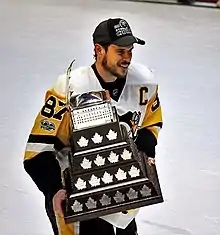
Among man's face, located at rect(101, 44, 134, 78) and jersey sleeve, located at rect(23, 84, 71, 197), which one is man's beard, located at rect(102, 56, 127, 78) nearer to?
man's face, located at rect(101, 44, 134, 78)

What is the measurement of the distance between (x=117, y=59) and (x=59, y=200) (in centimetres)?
40

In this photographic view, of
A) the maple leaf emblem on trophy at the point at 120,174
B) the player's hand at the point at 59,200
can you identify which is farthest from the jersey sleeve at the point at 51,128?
the maple leaf emblem on trophy at the point at 120,174

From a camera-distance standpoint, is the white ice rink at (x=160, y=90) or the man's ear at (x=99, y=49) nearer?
the man's ear at (x=99, y=49)

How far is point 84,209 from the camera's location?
1.66 meters

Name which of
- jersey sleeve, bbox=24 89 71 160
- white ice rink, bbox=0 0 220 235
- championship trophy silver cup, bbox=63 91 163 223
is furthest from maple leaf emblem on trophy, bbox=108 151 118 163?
white ice rink, bbox=0 0 220 235

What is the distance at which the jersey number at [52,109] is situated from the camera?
1.82m

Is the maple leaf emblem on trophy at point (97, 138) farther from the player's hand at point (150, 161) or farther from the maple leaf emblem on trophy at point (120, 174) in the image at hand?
the player's hand at point (150, 161)

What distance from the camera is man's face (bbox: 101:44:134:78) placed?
180cm

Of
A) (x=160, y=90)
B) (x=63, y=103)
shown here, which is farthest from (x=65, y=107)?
(x=160, y=90)

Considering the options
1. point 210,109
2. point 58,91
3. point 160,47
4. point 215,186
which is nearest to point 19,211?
point 215,186

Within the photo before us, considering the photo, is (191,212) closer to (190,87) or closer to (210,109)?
(210,109)

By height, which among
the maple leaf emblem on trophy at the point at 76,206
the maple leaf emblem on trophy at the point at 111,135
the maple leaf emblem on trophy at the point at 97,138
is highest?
the maple leaf emblem on trophy at the point at 111,135

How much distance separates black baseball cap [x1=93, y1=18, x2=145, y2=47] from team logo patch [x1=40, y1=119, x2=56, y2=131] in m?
0.25

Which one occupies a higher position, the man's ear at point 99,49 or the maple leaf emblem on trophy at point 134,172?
the man's ear at point 99,49
